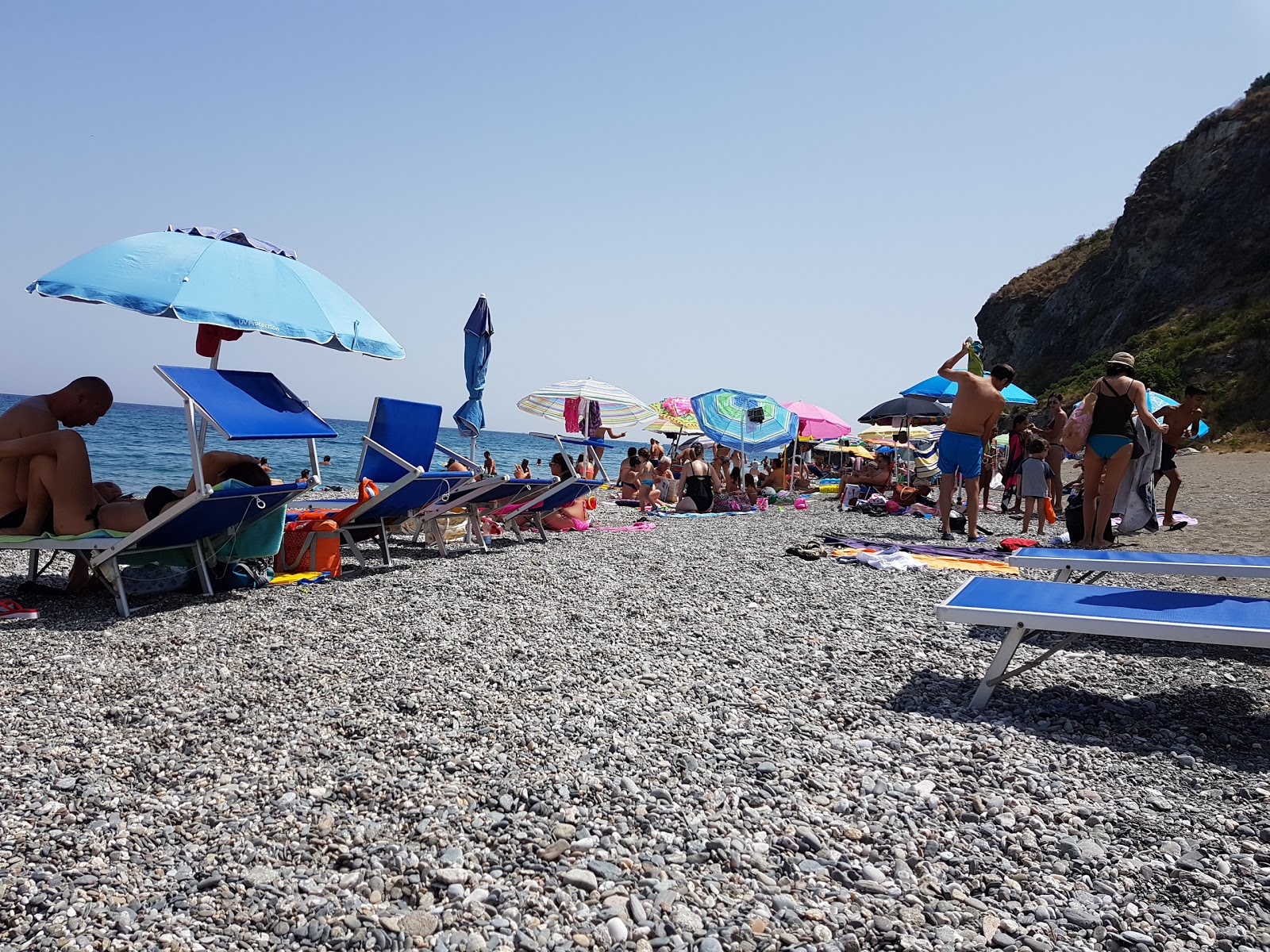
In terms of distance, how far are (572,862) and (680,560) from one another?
464cm

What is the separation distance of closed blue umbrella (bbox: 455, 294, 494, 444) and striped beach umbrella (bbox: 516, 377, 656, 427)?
2.99 m

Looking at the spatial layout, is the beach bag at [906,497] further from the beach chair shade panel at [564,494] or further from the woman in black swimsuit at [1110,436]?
the beach chair shade panel at [564,494]

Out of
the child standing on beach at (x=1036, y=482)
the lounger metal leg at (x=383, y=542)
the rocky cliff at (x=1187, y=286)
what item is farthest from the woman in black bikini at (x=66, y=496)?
the rocky cliff at (x=1187, y=286)

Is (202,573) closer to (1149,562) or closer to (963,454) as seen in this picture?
(1149,562)

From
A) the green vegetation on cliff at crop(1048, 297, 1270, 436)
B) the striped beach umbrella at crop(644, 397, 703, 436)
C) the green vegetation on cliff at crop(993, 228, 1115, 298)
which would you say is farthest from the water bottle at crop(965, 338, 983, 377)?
the green vegetation on cliff at crop(993, 228, 1115, 298)

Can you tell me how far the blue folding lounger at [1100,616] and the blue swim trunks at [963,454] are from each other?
4797mm

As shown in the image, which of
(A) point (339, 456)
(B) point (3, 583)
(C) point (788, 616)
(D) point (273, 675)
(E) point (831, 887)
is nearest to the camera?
(E) point (831, 887)

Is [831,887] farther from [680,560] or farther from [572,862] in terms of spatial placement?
[680,560]

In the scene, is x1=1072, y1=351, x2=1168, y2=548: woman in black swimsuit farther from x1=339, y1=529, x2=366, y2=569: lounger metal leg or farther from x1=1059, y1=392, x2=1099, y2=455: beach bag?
x1=339, y1=529, x2=366, y2=569: lounger metal leg

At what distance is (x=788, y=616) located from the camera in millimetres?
4590

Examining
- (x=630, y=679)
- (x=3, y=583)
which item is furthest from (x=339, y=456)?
(x=630, y=679)

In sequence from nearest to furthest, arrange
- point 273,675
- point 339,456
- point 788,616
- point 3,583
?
1. point 273,675
2. point 788,616
3. point 3,583
4. point 339,456

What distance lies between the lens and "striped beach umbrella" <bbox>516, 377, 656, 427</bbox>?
13.8 meters

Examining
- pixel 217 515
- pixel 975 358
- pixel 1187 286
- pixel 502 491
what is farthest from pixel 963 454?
pixel 1187 286
